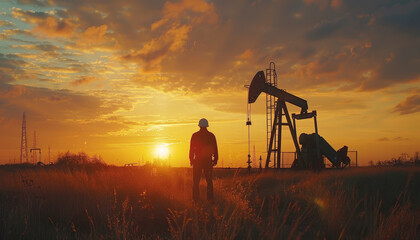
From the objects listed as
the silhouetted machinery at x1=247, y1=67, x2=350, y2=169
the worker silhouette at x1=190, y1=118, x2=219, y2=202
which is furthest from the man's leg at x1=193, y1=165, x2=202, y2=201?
the silhouetted machinery at x1=247, y1=67, x2=350, y2=169

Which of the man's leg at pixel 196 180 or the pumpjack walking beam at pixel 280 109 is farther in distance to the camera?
the pumpjack walking beam at pixel 280 109

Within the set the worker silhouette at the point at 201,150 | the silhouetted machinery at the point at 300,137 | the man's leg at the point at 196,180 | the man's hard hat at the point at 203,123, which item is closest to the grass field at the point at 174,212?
the man's leg at the point at 196,180

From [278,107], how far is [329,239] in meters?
20.9

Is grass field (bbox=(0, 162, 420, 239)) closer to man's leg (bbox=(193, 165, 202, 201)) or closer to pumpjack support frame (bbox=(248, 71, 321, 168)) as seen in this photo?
man's leg (bbox=(193, 165, 202, 201))

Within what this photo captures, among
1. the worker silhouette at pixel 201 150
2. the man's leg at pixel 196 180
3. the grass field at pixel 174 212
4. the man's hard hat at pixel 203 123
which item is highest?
the man's hard hat at pixel 203 123

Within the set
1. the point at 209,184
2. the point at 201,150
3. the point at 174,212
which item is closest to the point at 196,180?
the point at 209,184

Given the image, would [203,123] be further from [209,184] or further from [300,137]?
[300,137]

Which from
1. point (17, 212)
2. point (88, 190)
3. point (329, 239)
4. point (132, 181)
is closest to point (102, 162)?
point (132, 181)

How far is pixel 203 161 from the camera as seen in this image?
11.5 meters

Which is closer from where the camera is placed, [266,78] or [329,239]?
[329,239]

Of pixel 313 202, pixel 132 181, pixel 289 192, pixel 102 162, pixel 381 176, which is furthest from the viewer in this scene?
pixel 102 162

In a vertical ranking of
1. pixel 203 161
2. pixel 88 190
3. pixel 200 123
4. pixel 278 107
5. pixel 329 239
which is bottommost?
pixel 329 239

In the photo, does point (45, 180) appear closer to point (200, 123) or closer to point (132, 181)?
point (132, 181)

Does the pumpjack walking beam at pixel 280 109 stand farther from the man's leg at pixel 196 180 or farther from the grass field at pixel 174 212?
the man's leg at pixel 196 180
